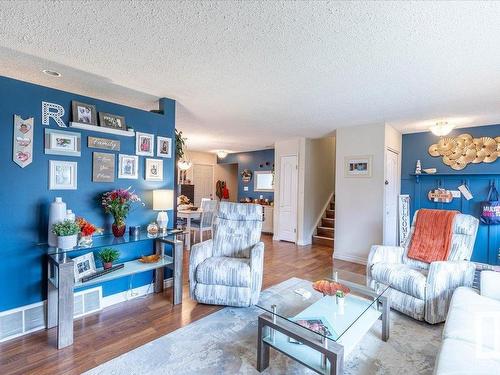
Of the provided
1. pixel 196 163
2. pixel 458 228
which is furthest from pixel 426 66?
pixel 196 163

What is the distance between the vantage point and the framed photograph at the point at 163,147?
10.6ft

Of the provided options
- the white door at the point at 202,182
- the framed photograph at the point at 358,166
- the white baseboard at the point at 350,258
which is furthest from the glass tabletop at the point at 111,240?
the white door at the point at 202,182

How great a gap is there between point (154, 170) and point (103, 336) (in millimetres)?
1791

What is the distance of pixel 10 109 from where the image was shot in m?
2.23

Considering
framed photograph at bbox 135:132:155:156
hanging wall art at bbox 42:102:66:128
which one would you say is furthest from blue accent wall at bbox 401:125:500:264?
hanging wall art at bbox 42:102:66:128

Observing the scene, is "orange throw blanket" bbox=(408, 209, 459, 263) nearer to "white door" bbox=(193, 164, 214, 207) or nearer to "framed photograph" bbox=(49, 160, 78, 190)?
"framed photograph" bbox=(49, 160, 78, 190)

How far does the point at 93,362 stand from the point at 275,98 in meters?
3.10

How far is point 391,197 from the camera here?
468 cm

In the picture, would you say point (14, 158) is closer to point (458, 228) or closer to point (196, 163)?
point (458, 228)

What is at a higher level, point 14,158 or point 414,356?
point 14,158

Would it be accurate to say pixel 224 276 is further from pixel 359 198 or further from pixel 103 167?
pixel 359 198

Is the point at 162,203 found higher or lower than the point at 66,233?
higher

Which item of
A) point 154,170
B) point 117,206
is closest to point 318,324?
point 117,206

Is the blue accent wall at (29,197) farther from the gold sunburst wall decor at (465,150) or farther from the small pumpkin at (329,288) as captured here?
the gold sunburst wall decor at (465,150)
